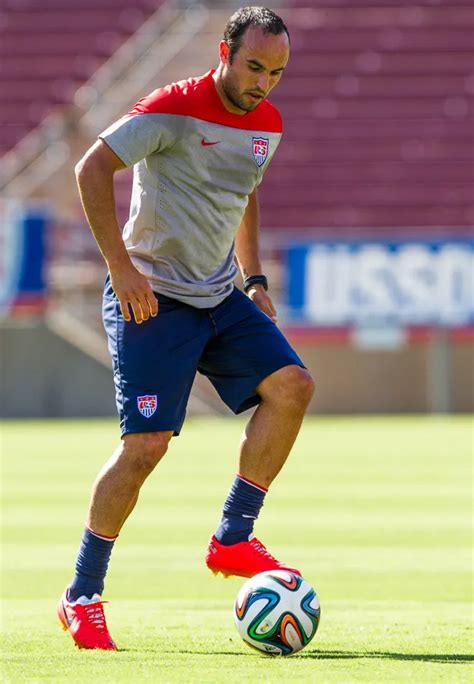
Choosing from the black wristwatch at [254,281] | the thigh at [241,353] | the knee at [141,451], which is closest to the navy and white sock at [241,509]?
the thigh at [241,353]

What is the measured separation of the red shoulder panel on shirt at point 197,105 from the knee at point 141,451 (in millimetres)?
1171

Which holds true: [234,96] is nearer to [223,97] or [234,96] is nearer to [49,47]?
[223,97]

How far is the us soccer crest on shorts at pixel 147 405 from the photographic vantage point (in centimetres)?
546

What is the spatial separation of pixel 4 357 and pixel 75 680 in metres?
20.2

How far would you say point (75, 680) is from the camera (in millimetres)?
4566

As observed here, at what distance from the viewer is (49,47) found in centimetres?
3105

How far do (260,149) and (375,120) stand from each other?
77.6ft

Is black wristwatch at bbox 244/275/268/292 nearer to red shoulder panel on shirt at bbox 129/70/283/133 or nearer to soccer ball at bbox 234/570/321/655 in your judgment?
red shoulder panel on shirt at bbox 129/70/283/133

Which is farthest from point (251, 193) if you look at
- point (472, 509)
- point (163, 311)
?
point (472, 509)

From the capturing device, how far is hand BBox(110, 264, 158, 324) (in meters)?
5.30

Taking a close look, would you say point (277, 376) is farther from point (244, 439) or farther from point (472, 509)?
point (472, 509)

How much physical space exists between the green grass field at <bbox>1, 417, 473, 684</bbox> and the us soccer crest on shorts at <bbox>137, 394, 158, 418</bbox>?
33.0 inches

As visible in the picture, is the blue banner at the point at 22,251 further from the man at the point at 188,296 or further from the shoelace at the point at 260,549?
the shoelace at the point at 260,549

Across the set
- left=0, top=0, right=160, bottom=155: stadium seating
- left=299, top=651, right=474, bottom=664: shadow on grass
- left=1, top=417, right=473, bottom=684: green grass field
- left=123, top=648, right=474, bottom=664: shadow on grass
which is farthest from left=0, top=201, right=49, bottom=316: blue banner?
left=299, top=651, right=474, bottom=664: shadow on grass
